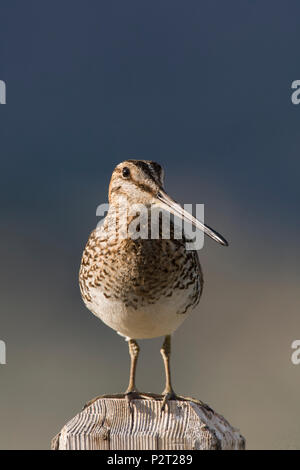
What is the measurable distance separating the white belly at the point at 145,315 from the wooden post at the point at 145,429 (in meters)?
0.80

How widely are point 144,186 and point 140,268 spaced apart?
0.37m

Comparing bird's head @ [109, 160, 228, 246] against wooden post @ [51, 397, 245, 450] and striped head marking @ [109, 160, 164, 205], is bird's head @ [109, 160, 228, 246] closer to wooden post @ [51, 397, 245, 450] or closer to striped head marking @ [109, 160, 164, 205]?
striped head marking @ [109, 160, 164, 205]

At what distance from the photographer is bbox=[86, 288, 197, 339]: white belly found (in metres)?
4.17

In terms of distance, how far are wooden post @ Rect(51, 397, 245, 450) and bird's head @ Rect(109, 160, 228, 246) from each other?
1.03 meters

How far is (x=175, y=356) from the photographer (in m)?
6.83

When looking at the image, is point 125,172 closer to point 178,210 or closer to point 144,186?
point 144,186

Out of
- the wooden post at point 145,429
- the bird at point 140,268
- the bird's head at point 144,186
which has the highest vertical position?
the bird's head at point 144,186

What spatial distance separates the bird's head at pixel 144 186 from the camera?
4.16 metres

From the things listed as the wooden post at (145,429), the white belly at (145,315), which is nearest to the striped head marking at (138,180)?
the white belly at (145,315)

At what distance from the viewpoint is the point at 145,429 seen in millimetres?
3207

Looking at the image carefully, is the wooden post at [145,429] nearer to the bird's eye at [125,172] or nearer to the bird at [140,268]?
the bird at [140,268]

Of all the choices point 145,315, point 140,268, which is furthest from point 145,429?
point 140,268
